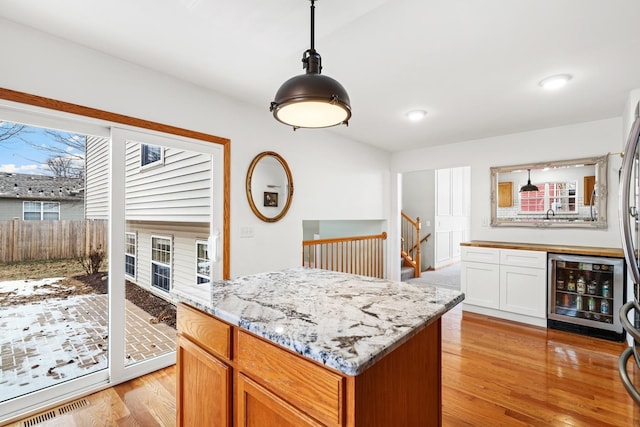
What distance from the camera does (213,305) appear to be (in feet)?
4.56

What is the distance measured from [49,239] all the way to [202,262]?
1173mm

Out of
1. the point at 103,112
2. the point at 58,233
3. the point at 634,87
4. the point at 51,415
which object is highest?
the point at 634,87

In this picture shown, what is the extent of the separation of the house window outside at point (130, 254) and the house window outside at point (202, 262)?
0.58m

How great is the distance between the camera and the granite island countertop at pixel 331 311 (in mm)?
959

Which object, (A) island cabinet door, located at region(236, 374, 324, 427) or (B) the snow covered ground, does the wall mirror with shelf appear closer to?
(A) island cabinet door, located at region(236, 374, 324, 427)

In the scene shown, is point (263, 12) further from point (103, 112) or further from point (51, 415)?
point (51, 415)

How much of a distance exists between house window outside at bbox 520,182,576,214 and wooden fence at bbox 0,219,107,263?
4.82 metres

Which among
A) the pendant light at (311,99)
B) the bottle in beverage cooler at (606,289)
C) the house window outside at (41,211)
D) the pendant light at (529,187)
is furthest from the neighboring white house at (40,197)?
the bottle in beverage cooler at (606,289)

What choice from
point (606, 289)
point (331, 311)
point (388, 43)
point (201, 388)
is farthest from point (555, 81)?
point (201, 388)

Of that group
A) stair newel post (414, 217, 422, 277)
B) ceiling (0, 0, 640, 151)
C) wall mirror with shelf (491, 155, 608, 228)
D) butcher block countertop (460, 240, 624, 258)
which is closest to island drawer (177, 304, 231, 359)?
ceiling (0, 0, 640, 151)

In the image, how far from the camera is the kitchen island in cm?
95

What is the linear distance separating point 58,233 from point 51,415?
121cm

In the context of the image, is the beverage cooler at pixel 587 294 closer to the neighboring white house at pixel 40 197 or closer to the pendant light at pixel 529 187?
the pendant light at pixel 529 187

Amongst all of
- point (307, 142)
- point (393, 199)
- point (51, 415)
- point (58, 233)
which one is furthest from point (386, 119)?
point (51, 415)
